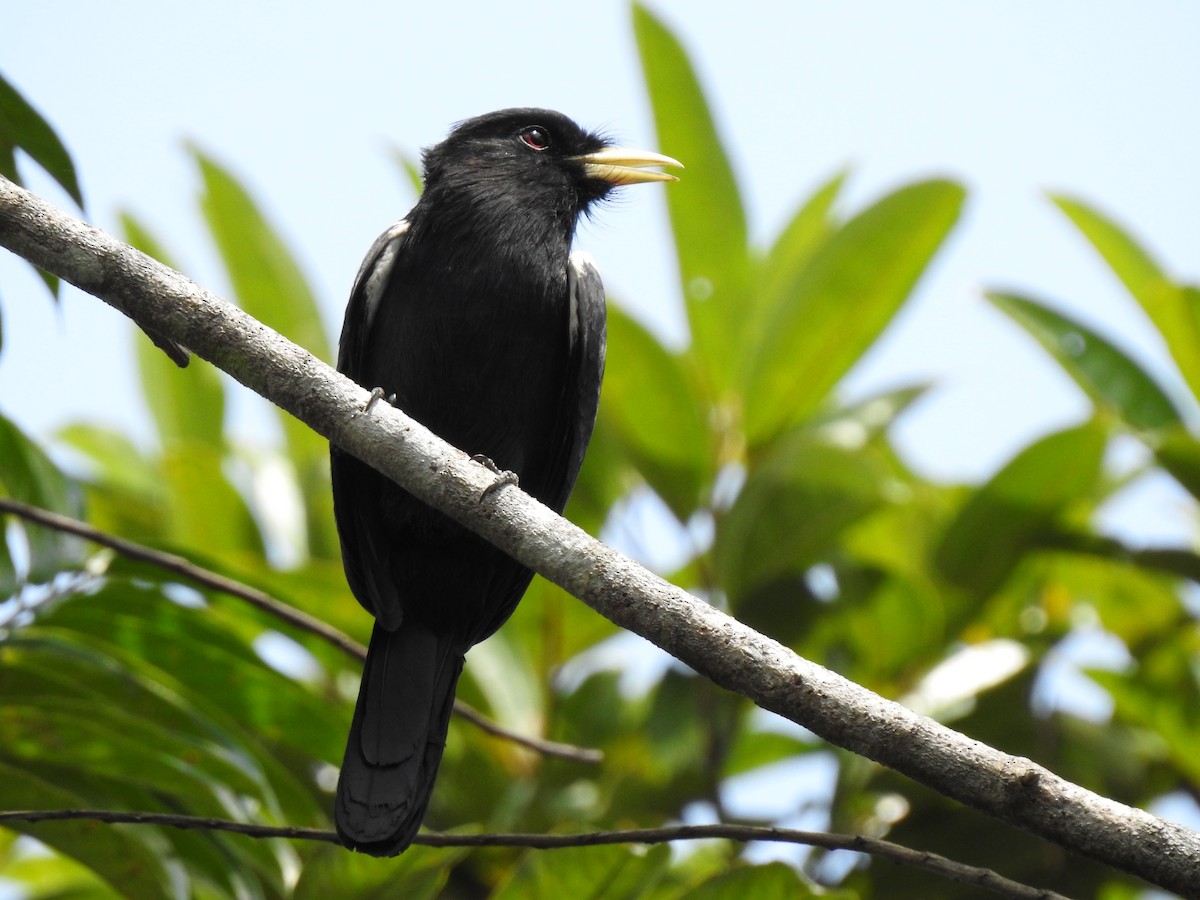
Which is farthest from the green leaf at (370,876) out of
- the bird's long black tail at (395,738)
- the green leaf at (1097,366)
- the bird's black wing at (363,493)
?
the green leaf at (1097,366)

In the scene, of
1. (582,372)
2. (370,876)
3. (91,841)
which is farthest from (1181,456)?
(91,841)

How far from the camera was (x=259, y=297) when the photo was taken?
183 inches

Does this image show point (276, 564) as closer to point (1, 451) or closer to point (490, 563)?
point (490, 563)

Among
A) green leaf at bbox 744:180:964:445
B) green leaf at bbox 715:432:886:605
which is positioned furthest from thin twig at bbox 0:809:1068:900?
green leaf at bbox 744:180:964:445

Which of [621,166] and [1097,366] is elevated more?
[621,166]

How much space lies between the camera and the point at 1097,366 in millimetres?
3746

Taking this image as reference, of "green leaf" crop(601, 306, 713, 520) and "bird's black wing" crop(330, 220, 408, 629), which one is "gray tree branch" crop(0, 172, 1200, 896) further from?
"green leaf" crop(601, 306, 713, 520)

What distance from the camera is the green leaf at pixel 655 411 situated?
378cm

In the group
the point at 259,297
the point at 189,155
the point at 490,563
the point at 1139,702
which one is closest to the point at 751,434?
the point at 490,563

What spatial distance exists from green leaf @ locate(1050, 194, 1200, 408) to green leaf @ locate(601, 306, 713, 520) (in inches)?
52.4

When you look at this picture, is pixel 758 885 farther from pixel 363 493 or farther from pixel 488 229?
pixel 488 229

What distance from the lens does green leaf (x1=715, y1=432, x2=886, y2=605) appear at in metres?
3.48

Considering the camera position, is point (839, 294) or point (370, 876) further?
point (839, 294)

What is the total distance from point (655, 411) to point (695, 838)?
1.89m
